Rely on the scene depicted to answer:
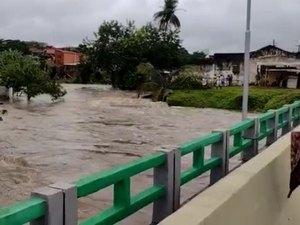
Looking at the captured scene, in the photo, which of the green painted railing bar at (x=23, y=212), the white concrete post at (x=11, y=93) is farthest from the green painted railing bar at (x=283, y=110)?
the white concrete post at (x=11, y=93)

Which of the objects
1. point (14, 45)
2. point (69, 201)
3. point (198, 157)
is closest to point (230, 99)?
point (198, 157)

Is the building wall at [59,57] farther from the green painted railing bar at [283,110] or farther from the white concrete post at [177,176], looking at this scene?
the white concrete post at [177,176]

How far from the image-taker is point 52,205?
2732 mm

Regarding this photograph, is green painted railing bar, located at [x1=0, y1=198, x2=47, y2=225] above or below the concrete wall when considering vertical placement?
above

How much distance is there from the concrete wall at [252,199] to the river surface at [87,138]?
3.50 feet

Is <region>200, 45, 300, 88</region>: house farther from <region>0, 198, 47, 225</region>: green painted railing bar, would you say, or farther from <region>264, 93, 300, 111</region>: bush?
<region>0, 198, 47, 225</region>: green painted railing bar

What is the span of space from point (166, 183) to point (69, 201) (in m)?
1.63

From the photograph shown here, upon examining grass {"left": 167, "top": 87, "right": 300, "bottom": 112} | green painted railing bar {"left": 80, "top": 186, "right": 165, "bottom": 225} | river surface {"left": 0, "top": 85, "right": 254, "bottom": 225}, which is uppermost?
green painted railing bar {"left": 80, "top": 186, "right": 165, "bottom": 225}

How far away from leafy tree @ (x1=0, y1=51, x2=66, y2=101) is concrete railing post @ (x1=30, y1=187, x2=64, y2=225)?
28320mm

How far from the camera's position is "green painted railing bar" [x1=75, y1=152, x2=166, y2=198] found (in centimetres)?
311

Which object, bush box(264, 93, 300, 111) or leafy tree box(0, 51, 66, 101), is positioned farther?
leafy tree box(0, 51, 66, 101)

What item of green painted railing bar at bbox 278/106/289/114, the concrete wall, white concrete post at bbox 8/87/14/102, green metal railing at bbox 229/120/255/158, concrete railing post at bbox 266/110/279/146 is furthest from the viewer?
white concrete post at bbox 8/87/14/102

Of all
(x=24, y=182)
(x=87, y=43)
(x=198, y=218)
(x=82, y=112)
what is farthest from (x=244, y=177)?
(x=87, y=43)

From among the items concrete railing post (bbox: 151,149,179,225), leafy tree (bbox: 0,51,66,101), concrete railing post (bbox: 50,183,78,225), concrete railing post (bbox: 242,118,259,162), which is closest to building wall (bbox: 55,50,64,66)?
leafy tree (bbox: 0,51,66,101)
